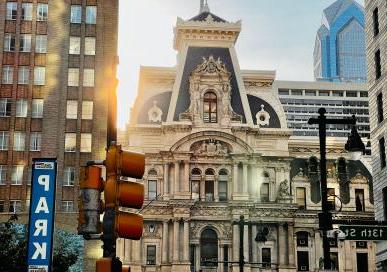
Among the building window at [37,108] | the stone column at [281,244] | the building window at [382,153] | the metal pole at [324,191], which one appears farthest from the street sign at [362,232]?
the building window at [37,108]

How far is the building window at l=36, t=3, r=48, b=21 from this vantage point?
69.4 m

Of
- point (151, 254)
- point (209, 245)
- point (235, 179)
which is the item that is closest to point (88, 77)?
point (235, 179)

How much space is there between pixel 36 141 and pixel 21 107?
3601mm

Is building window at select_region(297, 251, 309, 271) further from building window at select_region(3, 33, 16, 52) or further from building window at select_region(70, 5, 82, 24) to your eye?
building window at select_region(3, 33, 16, 52)

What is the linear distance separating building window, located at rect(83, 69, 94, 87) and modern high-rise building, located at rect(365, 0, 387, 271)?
3023 cm

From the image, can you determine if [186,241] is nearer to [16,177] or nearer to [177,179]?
[177,179]

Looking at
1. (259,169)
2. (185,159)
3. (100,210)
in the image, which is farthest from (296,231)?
Answer: (100,210)

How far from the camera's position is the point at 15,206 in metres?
64.2

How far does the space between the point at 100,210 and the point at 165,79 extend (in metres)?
65.4

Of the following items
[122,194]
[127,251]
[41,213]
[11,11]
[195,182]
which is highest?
[11,11]

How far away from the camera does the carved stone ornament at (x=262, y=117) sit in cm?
7212

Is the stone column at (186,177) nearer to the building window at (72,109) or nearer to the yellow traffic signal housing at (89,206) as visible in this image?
the building window at (72,109)

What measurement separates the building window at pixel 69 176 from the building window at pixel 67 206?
1.66 meters

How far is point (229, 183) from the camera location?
69.9 metres
